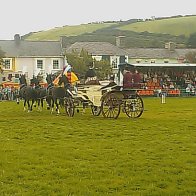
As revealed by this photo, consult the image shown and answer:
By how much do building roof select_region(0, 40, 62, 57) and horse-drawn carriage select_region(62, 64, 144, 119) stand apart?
176ft

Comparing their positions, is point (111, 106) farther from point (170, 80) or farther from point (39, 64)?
point (39, 64)

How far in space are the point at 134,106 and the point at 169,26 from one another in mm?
99535

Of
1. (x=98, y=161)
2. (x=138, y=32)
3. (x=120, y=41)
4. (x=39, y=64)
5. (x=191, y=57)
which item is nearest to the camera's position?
(x=98, y=161)

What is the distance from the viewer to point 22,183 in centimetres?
783

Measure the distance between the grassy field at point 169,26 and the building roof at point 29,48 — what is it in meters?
42.9

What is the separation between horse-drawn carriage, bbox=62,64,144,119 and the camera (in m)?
19.9

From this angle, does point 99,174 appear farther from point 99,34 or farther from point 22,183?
point 99,34

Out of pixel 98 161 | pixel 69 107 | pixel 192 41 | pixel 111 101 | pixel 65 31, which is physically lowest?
pixel 98 161

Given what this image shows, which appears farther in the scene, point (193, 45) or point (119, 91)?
point (193, 45)

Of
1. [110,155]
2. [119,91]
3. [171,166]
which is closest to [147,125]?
[119,91]

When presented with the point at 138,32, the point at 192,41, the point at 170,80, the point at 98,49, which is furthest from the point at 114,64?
the point at 138,32

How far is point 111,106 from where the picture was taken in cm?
2012

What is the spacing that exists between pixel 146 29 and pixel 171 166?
365 feet

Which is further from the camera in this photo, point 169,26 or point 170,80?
point 169,26
